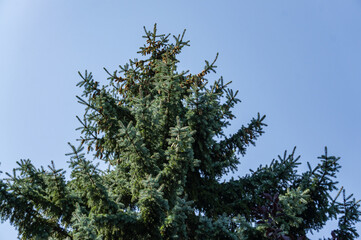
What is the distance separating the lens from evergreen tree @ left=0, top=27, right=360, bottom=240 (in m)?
5.75

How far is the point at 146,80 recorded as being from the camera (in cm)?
923

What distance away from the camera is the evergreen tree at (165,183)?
18.9 ft

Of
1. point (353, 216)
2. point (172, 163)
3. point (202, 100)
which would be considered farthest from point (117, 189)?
point (353, 216)

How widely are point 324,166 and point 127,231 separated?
449 centimetres

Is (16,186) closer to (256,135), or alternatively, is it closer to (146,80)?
(146,80)

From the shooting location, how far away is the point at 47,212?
6.39 metres

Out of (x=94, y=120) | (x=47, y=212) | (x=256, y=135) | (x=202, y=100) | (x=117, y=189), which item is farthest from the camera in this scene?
(x=256, y=135)

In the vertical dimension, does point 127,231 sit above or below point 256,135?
below

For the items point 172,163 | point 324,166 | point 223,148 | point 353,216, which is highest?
point 223,148

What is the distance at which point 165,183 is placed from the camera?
627 cm

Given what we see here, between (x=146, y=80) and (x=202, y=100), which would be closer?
(x=202, y=100)

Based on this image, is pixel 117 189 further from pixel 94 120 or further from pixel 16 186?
pixel 16 186

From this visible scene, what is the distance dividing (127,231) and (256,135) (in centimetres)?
437

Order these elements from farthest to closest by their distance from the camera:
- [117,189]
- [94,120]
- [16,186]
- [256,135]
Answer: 1. [256,135]
2. [94,120]
3. [117,189]
4. [16,186]
